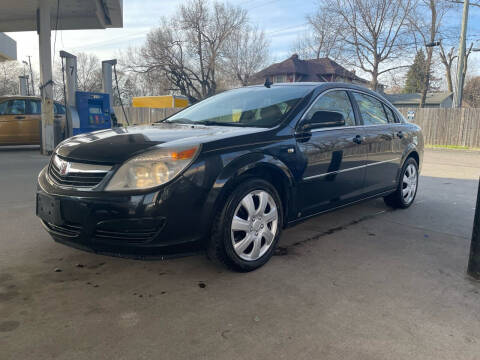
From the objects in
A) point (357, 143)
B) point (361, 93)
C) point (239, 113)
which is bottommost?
point (357, 143)

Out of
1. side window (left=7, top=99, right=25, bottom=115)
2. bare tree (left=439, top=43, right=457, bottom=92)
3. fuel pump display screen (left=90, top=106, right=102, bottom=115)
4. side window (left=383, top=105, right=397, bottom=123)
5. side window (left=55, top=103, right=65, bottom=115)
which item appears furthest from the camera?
bare tree (left=439, top=43, right=457, bottom=92)

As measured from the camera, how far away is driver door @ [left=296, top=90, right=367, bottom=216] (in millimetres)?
3637

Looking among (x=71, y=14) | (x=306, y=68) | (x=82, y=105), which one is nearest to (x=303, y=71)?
(x=306, y=68)

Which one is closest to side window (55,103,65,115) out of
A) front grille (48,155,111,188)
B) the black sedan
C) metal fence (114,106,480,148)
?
metal fence (114,106,480,148)

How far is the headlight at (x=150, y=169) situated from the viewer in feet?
8.84

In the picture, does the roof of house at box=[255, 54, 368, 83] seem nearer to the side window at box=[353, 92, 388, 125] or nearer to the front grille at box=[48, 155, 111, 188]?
the side window at box=[353, 92, 388, 125]

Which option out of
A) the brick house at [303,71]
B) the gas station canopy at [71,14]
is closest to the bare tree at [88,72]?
the brick house at [303,71]

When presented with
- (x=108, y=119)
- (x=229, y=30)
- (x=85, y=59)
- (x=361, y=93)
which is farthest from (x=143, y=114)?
(x=85, y=59)

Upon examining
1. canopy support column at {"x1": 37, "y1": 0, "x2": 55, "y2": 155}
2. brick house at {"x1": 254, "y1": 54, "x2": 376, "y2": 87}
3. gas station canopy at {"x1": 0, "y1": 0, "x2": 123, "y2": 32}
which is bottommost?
canopy support column at {"x1": 37, "y1": 0, "x2": 55, "y2": 155}

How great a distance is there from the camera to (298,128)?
3561mm

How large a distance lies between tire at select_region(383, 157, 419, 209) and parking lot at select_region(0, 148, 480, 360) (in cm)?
109

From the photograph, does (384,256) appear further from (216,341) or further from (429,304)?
(216,341)

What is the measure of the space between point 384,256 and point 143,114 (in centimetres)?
2517

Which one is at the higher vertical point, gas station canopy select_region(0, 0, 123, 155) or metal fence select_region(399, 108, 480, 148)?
gas station canopy select_region(0, 0, 123, 155)
